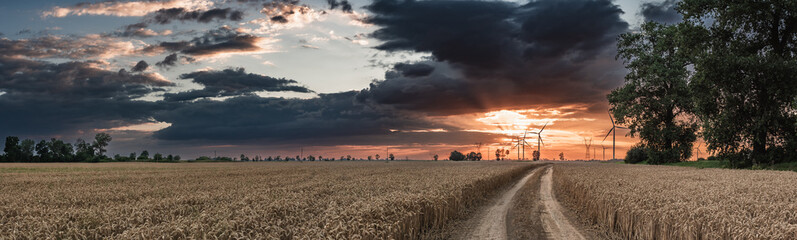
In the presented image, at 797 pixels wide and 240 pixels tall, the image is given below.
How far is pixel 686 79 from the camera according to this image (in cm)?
5859

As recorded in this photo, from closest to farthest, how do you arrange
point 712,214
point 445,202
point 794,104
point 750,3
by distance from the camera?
point 712,214, point 445,202, point 794,104, point 750,3

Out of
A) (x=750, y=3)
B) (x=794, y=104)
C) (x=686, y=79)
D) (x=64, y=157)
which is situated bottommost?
(x=64, y=157)

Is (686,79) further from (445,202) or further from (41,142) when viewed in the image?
(41,142)

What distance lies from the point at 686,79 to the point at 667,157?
1226 cm

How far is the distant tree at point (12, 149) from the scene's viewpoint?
13962 centimetres

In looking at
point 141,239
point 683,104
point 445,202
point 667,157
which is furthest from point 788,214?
point 667,157

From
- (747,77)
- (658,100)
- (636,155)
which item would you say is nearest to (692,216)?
(747,77)

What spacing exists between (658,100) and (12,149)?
186m

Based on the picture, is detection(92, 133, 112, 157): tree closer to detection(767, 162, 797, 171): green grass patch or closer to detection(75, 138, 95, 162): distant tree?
detection(75, 138, 95, 162): distant tree

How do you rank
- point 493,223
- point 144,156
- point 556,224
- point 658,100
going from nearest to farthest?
point 556,224 → point 493,223 → point 658,100 → point 144,156

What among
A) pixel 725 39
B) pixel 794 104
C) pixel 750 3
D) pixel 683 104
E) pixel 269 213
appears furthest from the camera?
pixel 683 104

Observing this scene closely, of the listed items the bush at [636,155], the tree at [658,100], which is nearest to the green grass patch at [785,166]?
the tree at [658,100]

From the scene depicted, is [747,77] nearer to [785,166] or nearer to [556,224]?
[785,166]

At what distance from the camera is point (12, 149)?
466 feet
